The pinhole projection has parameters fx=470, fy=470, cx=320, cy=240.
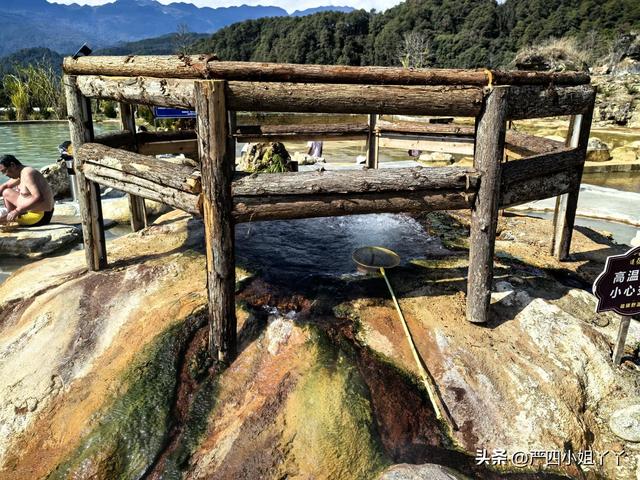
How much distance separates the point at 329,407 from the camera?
319 centimetres

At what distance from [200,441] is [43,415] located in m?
1.23

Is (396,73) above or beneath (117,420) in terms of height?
above

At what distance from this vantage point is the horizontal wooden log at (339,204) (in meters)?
3.52

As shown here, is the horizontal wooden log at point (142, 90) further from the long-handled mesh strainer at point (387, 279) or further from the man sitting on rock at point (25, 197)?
the man sitting on rock at point (25, 197)

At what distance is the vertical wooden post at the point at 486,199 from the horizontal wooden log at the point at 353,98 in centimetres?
14

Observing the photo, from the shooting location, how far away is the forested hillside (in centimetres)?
6262

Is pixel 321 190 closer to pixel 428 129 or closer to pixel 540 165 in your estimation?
pixel 540 165

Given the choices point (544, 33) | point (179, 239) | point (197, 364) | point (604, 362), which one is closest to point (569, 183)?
point (604, 362)

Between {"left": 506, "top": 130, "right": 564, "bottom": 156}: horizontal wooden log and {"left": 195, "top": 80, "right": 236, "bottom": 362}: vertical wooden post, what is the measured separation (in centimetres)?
382

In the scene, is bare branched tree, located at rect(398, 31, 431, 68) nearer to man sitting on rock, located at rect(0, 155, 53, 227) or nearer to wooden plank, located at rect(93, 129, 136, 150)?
man sitting on rock, located at rect(0, 155, 53, 227)

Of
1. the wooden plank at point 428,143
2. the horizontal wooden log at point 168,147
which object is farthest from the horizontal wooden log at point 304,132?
the horizontal wooden log at point 168,147

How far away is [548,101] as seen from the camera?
4227 millimetres

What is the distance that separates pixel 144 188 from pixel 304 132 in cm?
452

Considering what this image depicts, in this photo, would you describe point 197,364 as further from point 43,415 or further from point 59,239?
point 59,239
